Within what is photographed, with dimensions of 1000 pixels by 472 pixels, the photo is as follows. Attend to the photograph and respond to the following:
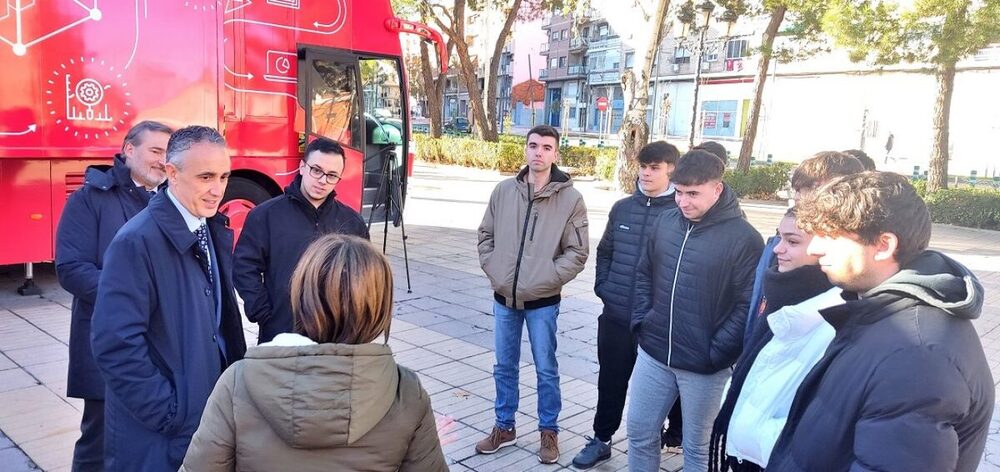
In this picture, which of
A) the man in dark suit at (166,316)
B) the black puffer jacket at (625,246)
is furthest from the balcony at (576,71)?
the man in dark suit at (166,316)

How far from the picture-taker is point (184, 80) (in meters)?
6.71

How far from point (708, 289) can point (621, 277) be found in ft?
2.70

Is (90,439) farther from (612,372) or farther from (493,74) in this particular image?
(493,74)

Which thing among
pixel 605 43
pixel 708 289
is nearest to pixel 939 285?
pixel 708 289

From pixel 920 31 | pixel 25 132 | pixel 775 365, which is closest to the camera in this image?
pixel 775 365

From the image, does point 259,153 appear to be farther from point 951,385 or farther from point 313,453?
point 951,385

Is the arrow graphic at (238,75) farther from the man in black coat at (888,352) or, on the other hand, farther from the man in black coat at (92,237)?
the man in black coat at (888,352)

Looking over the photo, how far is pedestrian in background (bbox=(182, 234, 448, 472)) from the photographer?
139 centimetres

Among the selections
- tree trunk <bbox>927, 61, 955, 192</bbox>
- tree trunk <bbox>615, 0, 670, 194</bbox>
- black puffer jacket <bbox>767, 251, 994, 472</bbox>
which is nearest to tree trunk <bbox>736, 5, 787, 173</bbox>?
tree trunk <bbox>615, 0, 670, 194</bbox>

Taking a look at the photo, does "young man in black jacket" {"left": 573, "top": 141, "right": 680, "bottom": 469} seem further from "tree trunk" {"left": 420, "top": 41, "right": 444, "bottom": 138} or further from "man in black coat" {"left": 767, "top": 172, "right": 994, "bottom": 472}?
"tree trunk" {"left": 420, "top": 41, "right": 444, "bottom": 138}

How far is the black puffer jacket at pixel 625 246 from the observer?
3539 millimetres

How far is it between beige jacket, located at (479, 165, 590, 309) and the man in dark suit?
1636 millimetres

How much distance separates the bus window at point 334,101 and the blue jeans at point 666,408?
19.1 ft

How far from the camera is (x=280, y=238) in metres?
3.00
